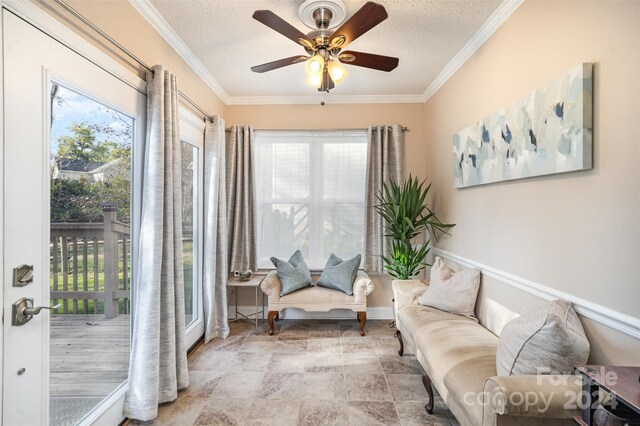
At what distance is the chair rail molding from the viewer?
1.31 metres

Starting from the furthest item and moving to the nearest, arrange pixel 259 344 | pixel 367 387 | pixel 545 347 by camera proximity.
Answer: pixel 259 344 < pixel 367 387 < pixel 545 347

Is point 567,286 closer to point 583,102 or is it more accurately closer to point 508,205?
point 508,205

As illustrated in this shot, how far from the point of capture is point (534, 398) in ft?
Result: 4.00

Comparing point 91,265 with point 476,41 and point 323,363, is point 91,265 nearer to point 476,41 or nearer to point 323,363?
point 323,363

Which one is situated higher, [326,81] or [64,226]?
[326,81]

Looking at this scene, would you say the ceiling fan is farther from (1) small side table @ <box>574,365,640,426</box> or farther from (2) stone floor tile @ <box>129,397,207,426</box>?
(2) stone floor tile @ <box>129,397,207,426</box>

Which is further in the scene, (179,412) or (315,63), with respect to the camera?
(179,412)

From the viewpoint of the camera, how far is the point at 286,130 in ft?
12.8

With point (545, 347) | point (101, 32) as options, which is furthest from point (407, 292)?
point (101, 32)

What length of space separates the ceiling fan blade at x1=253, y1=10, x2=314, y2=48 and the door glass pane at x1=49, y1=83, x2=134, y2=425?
1.06m

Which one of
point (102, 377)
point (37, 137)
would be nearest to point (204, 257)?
point (102, 377)

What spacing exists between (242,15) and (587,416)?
292 cm

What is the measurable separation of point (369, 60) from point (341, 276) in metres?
2.23

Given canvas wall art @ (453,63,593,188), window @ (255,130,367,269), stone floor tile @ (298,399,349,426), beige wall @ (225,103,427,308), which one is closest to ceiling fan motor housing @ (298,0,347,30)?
canvas wall art @ (453,63,593,188)
